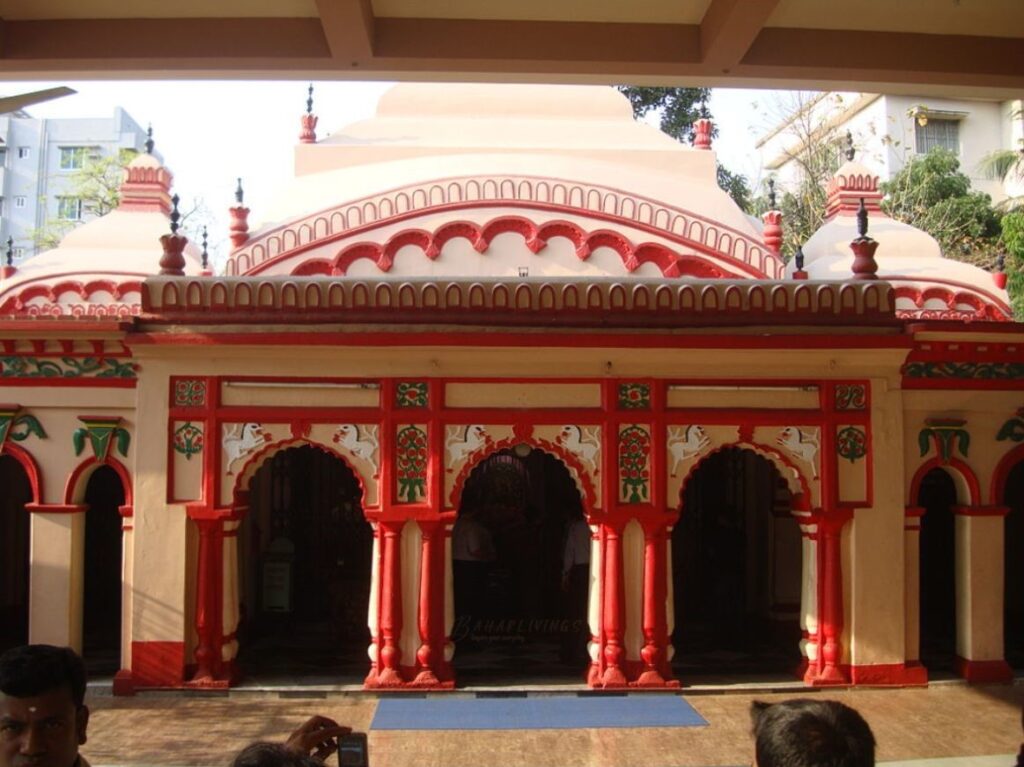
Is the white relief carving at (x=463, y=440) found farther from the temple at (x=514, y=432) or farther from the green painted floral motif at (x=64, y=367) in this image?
the green painted floral motif at (x=64, y=367)

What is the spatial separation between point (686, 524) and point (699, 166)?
4.07 meters

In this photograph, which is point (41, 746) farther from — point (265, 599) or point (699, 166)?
point (699, 166)

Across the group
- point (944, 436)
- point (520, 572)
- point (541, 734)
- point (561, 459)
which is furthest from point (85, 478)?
point (944, 436)

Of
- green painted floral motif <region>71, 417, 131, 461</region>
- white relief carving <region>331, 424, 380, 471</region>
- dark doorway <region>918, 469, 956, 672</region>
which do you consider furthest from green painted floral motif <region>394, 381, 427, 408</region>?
dark doorway <region>918, 469, 956, 672</region>

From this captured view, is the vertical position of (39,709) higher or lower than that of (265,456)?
lower

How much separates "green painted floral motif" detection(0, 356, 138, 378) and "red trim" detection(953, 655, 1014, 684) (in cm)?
727

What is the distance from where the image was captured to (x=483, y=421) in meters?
8.42

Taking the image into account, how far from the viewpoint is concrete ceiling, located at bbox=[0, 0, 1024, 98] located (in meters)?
3.20

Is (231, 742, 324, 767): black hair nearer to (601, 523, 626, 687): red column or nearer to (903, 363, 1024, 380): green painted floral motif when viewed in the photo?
(601, 523, 626, 687): red column

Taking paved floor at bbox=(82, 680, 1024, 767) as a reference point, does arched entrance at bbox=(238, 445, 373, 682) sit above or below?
above

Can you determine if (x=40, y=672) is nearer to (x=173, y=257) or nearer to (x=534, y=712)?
(x=534, y=712)

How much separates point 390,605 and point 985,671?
4944 millimetres

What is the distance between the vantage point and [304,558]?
462 inches

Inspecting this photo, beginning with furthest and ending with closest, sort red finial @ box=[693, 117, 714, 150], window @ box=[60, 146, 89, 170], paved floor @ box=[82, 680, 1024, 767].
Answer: window @ box=[60, 146, 89, 170] → red finial @ box=[693, 117, 714, 150] → paved floor @ box=[82, 680, 1024, 767]
